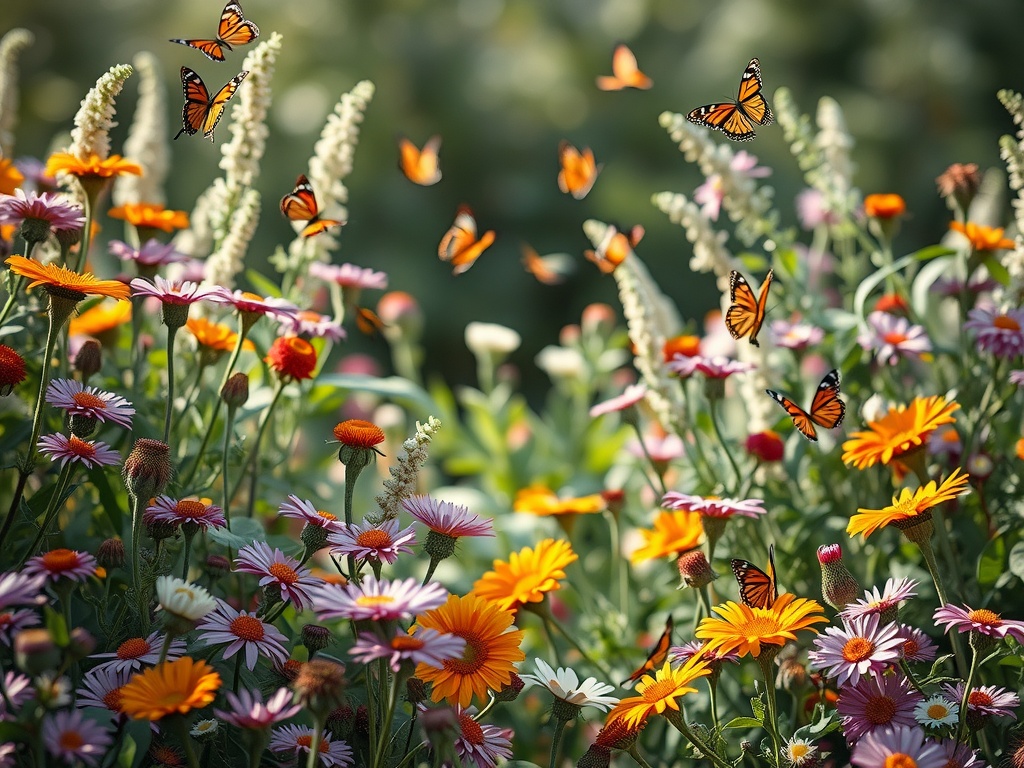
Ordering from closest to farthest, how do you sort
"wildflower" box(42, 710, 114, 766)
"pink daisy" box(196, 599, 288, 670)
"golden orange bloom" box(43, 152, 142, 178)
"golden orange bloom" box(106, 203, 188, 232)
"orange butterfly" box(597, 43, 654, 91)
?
"wildflower" box(42, 710, 114, 766)
"pink daisy" box(196, 599, 288, 670)
"golden orange bloom" box(43, 152, 142, 178)
"golden orange bloom" box(106, 203, 188, 232)
"orange butterfly" box(597, 43, 654, 91)

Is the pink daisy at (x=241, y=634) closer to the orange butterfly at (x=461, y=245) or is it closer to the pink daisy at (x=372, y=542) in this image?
the pink daisy at (x=372, y=542)

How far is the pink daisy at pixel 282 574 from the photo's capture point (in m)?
0.75

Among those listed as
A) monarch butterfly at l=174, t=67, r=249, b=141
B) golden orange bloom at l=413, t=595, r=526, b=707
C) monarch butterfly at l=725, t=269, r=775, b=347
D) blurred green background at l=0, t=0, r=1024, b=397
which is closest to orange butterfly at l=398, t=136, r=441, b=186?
monarch butterfly at l=174, t=67, r=249, b=141

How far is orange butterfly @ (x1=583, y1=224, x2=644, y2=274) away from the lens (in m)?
1.14

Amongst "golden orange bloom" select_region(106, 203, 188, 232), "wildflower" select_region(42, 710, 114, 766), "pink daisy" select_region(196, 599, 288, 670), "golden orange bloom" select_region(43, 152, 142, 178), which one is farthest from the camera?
"golden orange bloom" select_region(106, 203, 188, 232)

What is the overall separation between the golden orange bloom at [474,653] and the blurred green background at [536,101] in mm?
3861

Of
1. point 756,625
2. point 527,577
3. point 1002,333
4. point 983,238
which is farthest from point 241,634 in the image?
point 983,238

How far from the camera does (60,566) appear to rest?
697 mm

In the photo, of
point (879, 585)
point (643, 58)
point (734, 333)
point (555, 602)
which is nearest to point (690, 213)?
point (734, 333)

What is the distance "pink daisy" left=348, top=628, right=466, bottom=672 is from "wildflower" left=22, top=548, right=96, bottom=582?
0.66ft

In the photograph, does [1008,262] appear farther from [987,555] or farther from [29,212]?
[29,212]

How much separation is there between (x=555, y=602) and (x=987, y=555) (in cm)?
71

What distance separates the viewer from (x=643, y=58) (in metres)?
5.24

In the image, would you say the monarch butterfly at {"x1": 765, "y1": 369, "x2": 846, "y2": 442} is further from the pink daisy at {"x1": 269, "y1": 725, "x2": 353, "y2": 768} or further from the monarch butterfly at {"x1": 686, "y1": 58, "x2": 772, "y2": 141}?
the pink daisy at {"x1": 269, "y1": 725, "x2": 353, "y2": 768}
